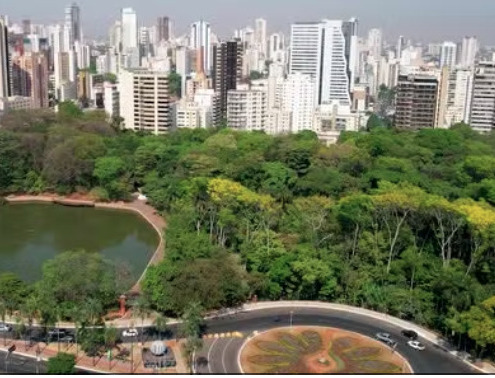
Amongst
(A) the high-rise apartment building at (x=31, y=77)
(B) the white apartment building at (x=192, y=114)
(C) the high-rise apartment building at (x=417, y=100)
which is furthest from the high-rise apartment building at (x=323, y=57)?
(A) the high-rise apartment building at (x=31, y=77)

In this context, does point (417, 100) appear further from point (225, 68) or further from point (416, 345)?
point (416, 345)

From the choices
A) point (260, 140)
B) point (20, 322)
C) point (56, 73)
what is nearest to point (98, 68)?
point (56, 73)

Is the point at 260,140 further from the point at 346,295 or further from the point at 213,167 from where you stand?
the point at 346,295

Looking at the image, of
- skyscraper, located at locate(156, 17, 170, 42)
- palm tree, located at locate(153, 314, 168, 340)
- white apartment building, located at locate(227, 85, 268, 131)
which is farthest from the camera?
skyscraper, located at locate(156, 17, 170, 42)

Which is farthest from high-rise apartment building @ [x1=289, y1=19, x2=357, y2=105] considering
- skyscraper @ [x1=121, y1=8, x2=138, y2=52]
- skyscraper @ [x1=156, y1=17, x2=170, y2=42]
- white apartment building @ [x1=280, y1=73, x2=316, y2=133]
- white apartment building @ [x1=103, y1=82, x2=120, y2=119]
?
skyscraper @ [x1=156, y1=17, x2=170, y2=42]

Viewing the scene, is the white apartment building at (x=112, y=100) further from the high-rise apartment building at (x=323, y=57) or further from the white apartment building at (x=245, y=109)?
the high-rise apartment building at (x=323, y=57)

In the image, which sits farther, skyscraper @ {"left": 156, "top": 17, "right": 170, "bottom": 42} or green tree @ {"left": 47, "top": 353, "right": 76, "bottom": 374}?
skyscraper @ {"left": 156, "top": 17, "right": 170, "bottom": 42}

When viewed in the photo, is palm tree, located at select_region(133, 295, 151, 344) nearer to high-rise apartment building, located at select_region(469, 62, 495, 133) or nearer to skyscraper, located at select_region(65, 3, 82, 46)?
high-rise apartment building, located at select_region(469, 62, 495, 133)
